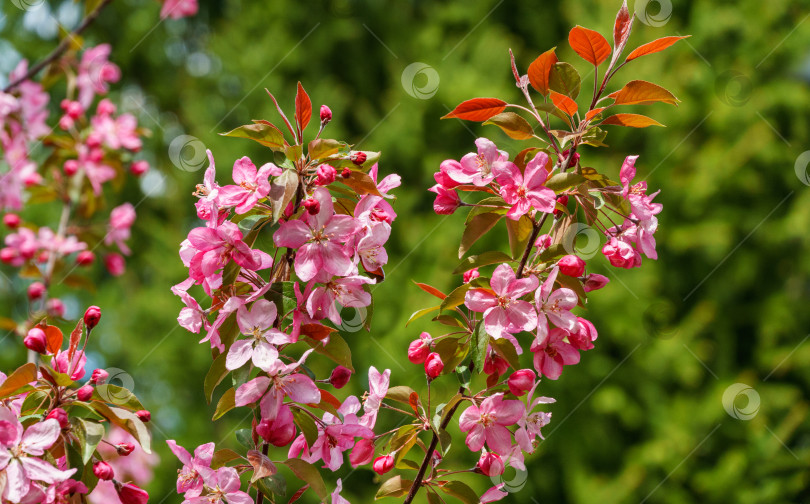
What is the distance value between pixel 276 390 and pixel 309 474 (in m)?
0.12

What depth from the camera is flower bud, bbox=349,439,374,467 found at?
1.09 meters

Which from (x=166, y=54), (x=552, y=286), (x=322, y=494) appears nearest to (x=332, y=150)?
(x=552, y=286)

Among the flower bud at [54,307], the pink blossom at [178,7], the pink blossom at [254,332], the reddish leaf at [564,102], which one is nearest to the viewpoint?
the pink blossom at [254,332]

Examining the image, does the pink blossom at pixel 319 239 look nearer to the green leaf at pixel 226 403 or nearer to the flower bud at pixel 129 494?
the green leaf at pixel 226 403

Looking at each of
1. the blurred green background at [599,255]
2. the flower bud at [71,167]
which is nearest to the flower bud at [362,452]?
the flower bud at [71,167]

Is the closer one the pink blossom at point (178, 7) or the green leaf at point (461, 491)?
the green leaf at point (461, 491)

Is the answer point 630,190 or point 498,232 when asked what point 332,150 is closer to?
point 630,190

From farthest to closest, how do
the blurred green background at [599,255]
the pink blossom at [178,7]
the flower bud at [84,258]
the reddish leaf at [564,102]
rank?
the blurred green background at [599,255]
the pink blossom at [178,7]
the flower bud at [84,258]
the reddish leaf at [564,102]

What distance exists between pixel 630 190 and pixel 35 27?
25.8 feet

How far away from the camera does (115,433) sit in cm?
349

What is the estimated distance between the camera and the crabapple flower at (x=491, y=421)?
3.33ft

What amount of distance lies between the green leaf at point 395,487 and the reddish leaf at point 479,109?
0.54 metres

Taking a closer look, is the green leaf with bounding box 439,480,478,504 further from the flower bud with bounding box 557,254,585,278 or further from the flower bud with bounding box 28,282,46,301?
the flower bud with bounding box 28,282,46,301

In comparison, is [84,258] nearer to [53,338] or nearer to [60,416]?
[53,338]
